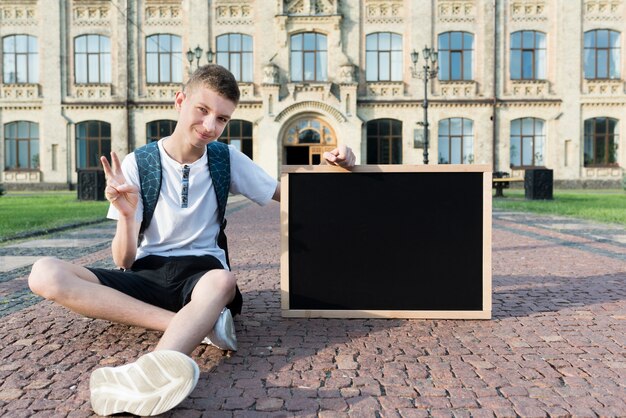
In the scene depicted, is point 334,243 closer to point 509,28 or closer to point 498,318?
point 498,318

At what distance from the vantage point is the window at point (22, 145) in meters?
31.8

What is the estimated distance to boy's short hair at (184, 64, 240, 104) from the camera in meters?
3.42

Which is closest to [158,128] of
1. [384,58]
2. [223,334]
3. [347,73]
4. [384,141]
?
[347,73]

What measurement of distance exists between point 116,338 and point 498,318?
2680mm

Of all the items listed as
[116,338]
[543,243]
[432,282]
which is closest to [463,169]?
[432,282]

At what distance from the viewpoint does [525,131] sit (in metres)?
31.5

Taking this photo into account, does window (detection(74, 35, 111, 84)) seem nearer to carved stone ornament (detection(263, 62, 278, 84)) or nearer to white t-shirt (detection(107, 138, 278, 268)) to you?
carved stone ornament (detection(263, 62, 278, 84))

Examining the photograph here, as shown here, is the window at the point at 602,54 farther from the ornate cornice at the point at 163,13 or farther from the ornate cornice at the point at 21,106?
the ornate cornice at the point at 21,106

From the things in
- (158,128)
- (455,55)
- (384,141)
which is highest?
(455,55)

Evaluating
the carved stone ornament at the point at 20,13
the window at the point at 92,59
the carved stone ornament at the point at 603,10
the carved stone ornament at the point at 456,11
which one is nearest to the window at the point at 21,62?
the carved stone ornament at the point at 20,13

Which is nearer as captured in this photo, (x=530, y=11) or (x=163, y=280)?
(x=163, y=280)

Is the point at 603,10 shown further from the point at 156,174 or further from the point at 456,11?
the point at 156,174

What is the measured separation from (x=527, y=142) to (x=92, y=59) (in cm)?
2405

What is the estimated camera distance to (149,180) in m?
3.60
